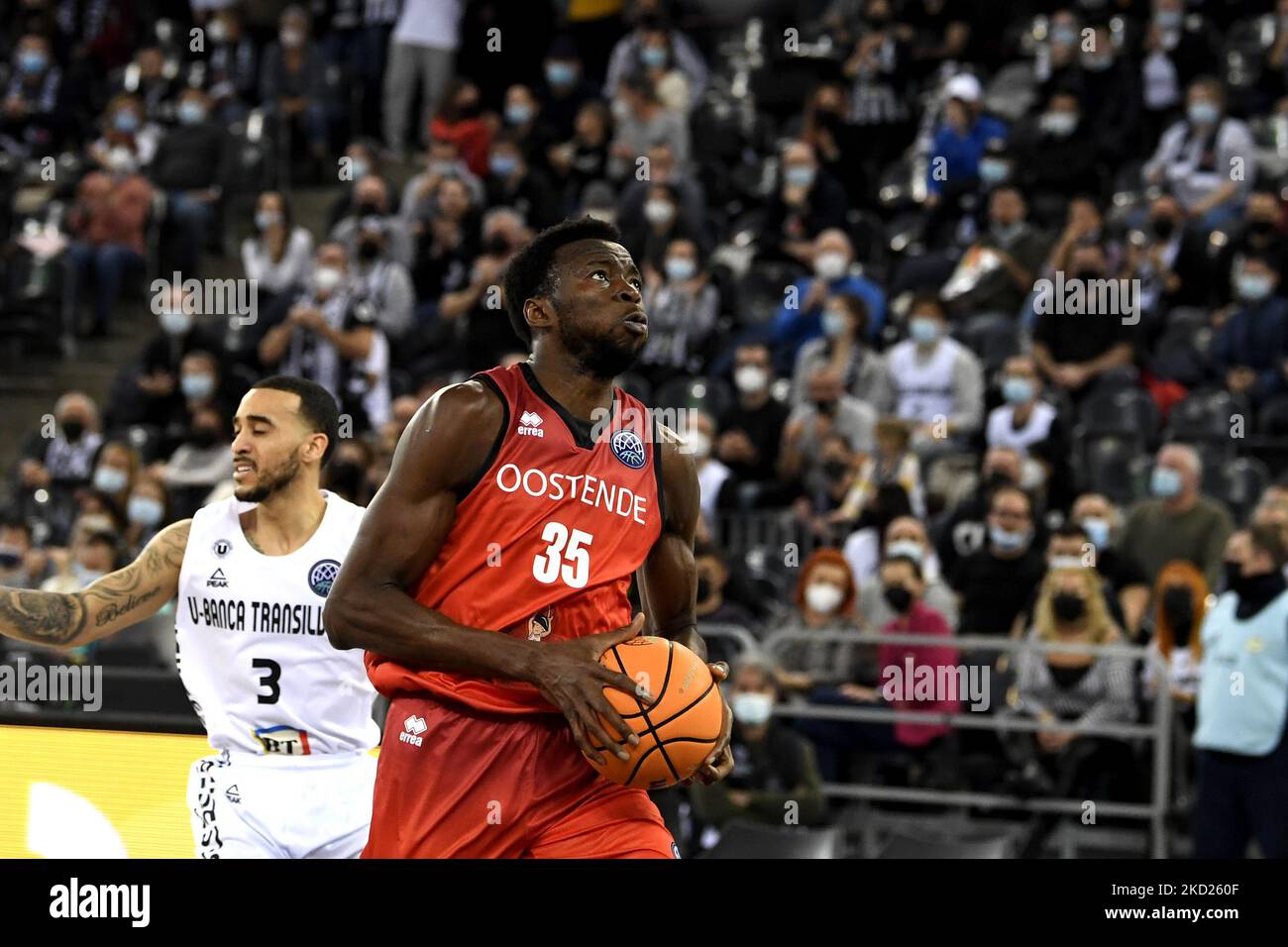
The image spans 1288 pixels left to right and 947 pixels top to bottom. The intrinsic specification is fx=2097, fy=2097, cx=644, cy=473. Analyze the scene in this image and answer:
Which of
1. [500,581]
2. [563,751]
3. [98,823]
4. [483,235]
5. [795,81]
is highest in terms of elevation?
[795,81]

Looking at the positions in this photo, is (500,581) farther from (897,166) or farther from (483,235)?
(897,166)

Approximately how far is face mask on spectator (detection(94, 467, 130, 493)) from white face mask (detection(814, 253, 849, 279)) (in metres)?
4.95

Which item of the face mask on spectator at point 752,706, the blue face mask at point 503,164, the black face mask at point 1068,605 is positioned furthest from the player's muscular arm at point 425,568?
the blue face mask at point 503,164

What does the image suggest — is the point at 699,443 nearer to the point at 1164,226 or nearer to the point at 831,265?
the point at 831,265

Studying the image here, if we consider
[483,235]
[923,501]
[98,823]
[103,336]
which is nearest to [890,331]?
[923,501]

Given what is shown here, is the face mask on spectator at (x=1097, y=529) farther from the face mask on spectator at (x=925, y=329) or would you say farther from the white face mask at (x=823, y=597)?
the face mask on spectator at (x=925, y=329)

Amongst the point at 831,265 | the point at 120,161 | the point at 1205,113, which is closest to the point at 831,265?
the point at 831,265

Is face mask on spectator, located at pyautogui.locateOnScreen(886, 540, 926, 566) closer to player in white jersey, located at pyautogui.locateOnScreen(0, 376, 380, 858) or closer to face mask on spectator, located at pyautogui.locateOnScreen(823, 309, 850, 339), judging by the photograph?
face mask on spectator, located at pyautogui.locateOnScreen(823, 309, 850, 339)

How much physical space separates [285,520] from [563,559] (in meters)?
1.50

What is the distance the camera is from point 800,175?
1583 centimetres

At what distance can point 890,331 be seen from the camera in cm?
1457

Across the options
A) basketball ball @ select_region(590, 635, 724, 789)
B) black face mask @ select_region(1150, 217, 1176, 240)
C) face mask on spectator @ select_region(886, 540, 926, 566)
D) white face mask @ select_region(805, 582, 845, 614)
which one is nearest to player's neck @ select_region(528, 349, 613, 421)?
basketball ball @ select_region(590, 635, 724, 789)

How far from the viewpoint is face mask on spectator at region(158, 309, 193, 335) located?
15586mm
